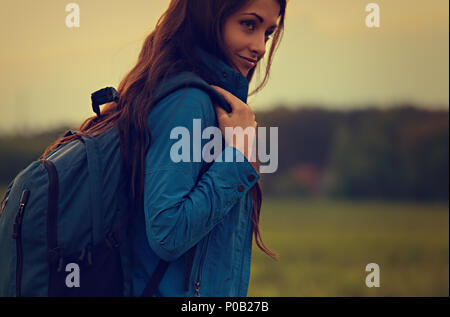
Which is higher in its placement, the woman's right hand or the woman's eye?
the woman's eye

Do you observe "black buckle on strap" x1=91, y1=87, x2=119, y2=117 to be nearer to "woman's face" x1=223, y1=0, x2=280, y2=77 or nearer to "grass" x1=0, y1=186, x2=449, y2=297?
"woman's face" x1=223, y1=0, x2=280, y2=77

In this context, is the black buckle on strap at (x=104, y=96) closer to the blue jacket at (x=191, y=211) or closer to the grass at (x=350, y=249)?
the blue jacket at (x=191, y=211)

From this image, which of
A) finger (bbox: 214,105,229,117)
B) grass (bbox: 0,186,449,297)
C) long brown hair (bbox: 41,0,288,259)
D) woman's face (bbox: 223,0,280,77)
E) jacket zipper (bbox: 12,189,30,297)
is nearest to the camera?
jacket zipper (bbox: 12,189,30,297)

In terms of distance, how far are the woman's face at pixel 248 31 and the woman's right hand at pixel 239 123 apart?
0.20 meters

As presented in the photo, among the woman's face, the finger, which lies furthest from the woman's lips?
the finger

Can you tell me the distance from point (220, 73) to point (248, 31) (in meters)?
0.19

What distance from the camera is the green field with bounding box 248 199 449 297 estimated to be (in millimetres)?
10867

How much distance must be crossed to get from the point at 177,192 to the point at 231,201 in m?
0.20

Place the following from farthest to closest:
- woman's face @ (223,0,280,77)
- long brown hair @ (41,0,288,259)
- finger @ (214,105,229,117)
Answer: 1. woman's face @ (223,0,280,77)
2. finger @ (214,105,229,117)
3. long brown hair @ (41,0,288,259)

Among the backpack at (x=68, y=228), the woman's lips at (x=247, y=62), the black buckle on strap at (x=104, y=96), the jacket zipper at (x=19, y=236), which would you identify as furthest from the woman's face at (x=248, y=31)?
the jacket zipper at (x=19, y=236)

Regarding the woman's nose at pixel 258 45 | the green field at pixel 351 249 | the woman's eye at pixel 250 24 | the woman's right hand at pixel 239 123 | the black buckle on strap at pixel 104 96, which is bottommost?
the green field at pixel 351 249

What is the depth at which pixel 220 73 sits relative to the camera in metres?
1.97

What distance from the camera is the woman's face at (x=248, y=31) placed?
1971 mm
